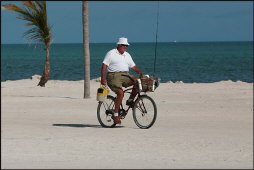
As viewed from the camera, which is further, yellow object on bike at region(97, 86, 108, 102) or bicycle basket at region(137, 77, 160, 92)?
yellow object on bike at region(97, 86, 108, 102)

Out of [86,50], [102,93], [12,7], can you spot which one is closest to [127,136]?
[102,93]

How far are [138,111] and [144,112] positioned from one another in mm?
178

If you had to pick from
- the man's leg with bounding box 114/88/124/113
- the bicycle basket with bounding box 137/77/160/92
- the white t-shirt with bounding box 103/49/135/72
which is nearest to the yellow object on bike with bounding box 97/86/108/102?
the man's leg with bounding box 114/88/124/113

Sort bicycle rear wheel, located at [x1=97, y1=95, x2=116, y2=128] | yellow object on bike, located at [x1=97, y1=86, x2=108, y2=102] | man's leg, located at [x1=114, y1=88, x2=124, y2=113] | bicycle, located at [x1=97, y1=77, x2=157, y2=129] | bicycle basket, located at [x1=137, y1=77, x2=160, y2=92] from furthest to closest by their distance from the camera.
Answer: bicycle rear wheel, located at [x1=97, y1=95, x2=116, y2=128]
yellow object on bike, located at [x1=97, y1=86, x2=108, y2=102]
bicycle, located at [x1=97, y1=77, x2=157, y2=129]
man's leg, located at [x1=114, y1=88, x2=124, y2=113]
bicycle basket, located at [x1=137, y1=77, x2=160, y2=92]

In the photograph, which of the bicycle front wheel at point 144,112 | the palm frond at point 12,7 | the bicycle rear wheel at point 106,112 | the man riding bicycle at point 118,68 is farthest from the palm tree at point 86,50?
the man riding bicycle at point 118,68

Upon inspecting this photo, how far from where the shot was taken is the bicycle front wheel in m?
11.9

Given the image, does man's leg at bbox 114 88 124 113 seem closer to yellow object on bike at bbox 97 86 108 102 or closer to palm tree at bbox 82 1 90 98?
yellow object on bike at bbox 97 86 108 102

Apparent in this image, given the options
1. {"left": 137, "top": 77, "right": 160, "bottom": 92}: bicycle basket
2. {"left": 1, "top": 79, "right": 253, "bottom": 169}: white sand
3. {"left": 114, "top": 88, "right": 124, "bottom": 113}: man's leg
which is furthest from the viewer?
{"left": 114, "top": 88, "right": 124, "bottom": 113}: man's leg

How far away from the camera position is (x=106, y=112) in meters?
12.3

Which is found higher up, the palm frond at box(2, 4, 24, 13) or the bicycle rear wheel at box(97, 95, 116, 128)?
the palm frond at box(2, 4, 24, 13)

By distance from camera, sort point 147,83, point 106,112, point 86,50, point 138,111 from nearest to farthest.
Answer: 1. point 147,83
2. point 138,111
3. point 106,112
4. point 86,50

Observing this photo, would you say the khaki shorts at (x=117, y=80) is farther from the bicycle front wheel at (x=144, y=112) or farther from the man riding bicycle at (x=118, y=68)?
the bicycle front wheel at (x=144, y=112)

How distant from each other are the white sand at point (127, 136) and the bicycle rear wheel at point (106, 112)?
0.53ft

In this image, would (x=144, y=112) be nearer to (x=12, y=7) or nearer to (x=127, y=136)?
(x=127, y=136)
